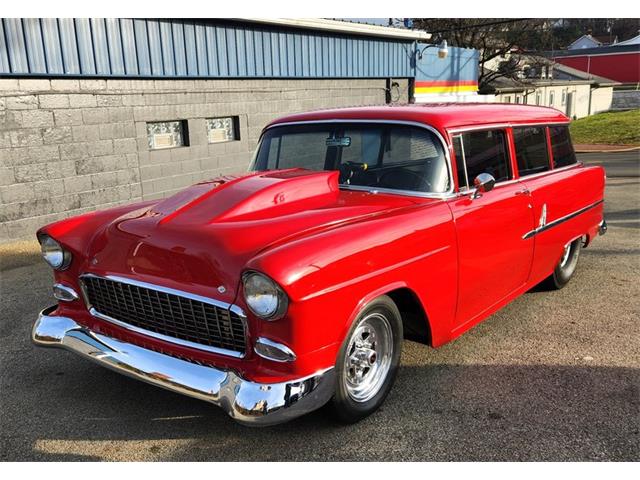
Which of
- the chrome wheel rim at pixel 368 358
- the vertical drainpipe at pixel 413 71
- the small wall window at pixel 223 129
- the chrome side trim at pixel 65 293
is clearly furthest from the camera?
the vertical drainpipe at pixel 413 71

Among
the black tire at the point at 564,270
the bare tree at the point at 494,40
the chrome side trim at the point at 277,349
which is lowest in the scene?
the black tire at the point at 564,270

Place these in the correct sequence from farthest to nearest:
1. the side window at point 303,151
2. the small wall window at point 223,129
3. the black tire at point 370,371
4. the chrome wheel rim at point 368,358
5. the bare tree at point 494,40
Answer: the bare tree at point 494,40, the small wall window at point 223,129, the side window at point 303,151, the chrome wheel rim at point 368,358, the black tire at point 370,371

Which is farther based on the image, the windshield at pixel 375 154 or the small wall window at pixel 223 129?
the small wall window at pixel 223 129

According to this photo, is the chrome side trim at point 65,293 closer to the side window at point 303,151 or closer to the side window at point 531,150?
the side window at point 303,151

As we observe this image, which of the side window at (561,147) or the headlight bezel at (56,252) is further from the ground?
the side window at (561,147)

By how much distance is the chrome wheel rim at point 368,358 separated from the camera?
3006 mm

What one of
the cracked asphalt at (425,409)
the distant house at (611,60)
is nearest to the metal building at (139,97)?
the cracked asphalt at (425,409)

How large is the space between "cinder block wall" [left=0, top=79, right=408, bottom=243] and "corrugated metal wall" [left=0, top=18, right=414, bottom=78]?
21 centimetres

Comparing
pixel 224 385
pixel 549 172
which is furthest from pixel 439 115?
pixel 224 385

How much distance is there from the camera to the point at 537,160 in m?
4.71

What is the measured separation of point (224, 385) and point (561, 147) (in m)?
4.03

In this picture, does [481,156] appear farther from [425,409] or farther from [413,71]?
[413,71]

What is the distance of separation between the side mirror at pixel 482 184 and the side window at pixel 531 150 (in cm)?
81

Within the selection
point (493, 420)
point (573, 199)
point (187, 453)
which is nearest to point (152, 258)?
point (187, 453)
